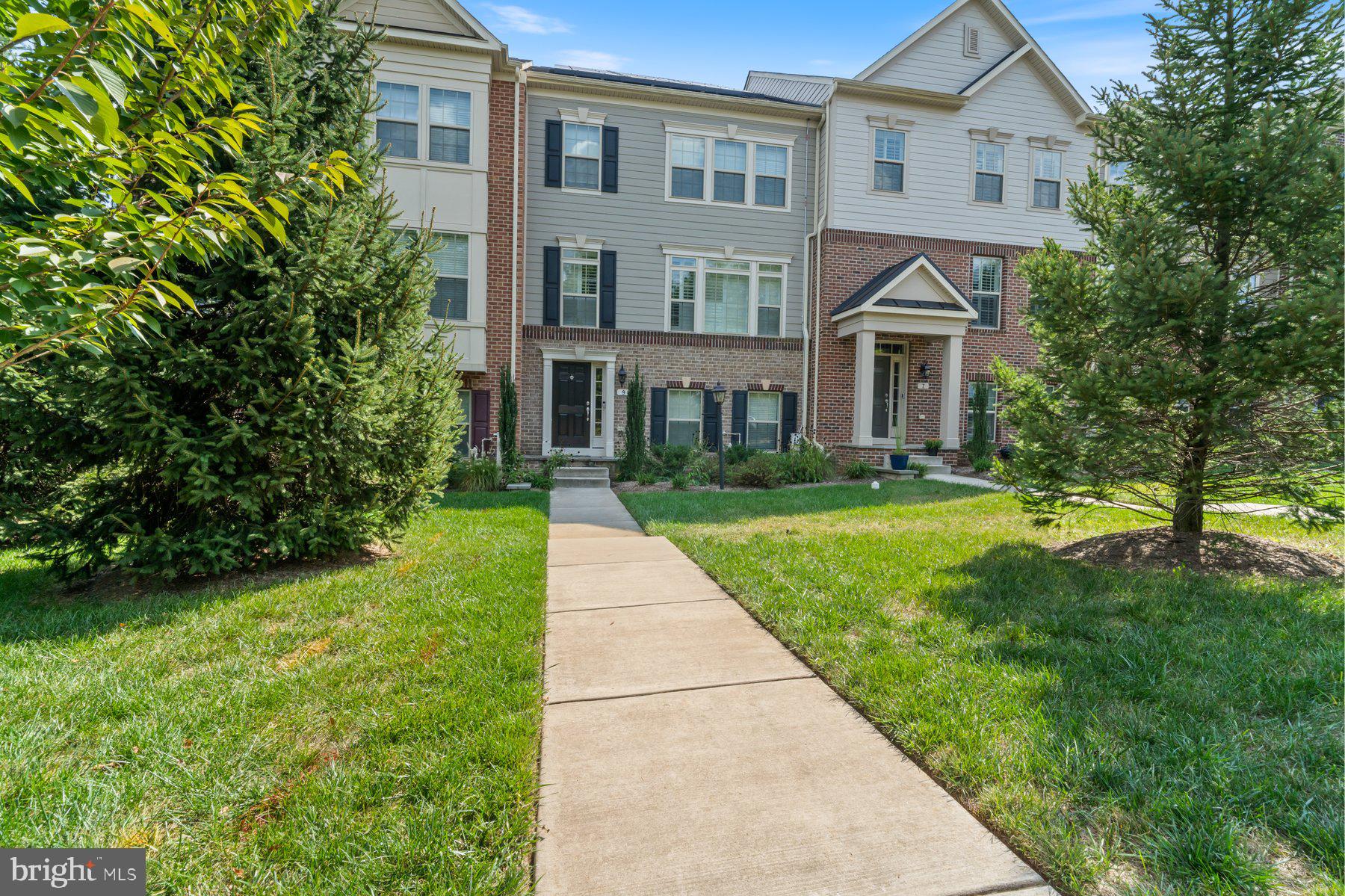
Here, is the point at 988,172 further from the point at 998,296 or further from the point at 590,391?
the point at 590,391

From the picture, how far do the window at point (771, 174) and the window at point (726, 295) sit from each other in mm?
1539

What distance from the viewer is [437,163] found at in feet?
39.0

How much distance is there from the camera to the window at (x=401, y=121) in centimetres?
1170

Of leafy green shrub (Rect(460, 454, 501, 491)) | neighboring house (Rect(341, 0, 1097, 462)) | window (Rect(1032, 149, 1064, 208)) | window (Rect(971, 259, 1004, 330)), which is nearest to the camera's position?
leafy green shrub (Rect(460, 454, 501, 491))

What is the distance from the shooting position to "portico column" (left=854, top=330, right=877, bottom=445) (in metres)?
13.2

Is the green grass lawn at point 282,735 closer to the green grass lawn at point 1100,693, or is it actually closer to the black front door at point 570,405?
the green grass lawn at point 1100,693

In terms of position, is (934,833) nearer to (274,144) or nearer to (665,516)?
(274,144)

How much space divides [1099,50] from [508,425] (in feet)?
33.6

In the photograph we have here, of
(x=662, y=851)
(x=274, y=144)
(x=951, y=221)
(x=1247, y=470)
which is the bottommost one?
(x=662, y=851)

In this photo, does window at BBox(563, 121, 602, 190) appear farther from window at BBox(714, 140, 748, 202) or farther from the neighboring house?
window at BBox(714, 140, 748, 202)

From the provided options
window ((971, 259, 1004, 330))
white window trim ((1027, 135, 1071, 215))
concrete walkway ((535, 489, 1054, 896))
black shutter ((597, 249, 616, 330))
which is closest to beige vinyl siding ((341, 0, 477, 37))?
black shutter ((597, 249, 616, 330))

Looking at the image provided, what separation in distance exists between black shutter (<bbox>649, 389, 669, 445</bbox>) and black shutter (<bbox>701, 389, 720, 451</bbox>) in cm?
88

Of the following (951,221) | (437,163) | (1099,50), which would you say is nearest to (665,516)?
(1099,50)

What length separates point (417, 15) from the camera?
38.3 ft
